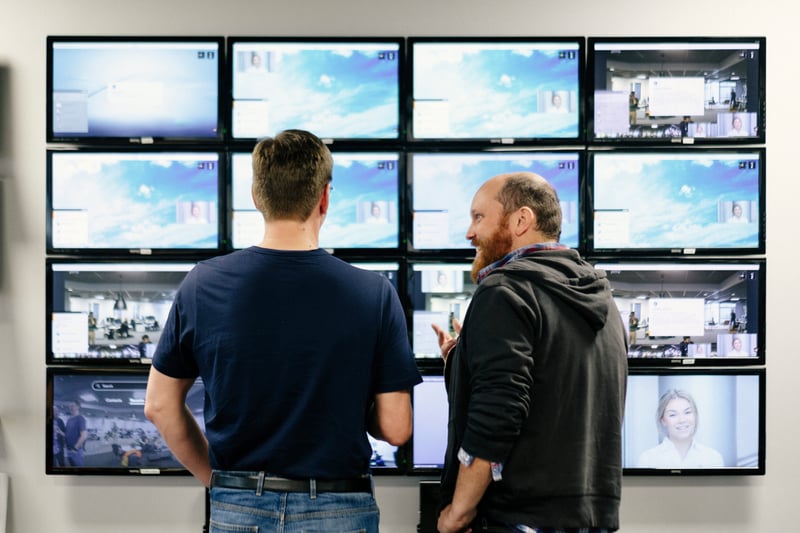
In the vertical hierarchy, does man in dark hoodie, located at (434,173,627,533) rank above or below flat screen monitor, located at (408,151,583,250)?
below

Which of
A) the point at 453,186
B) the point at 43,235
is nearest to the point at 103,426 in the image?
the point at 43,235

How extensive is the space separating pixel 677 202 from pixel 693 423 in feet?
2.58

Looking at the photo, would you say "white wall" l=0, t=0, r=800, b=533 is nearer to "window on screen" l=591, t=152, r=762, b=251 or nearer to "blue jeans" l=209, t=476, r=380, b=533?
"window on screen" l=591, t=152, r=762, b=251

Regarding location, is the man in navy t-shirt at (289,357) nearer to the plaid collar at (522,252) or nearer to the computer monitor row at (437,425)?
the plaid collar at (522,252)

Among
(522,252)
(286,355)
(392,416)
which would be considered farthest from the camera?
(522,252)

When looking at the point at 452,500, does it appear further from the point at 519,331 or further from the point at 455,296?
the point at 455,296

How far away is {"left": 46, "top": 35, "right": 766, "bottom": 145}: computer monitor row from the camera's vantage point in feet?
8.20

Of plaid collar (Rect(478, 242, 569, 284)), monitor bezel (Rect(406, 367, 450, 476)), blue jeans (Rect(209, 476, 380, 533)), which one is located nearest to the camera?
blue jeans (Rect(209, 476, 380, 533))

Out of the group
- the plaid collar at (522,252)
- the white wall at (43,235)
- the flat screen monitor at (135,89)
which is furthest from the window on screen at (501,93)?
the plaid collar at (522,252)

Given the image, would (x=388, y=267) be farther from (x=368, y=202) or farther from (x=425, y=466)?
(x=425, y=466)

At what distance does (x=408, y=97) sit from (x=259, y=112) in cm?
53

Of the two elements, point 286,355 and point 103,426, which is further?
point 103,426

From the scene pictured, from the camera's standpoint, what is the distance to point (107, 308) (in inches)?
99.0

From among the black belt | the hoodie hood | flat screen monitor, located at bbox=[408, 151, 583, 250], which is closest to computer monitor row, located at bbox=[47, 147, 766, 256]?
flat screen monitor, located at bbox=[408, 151, 583, 250]
